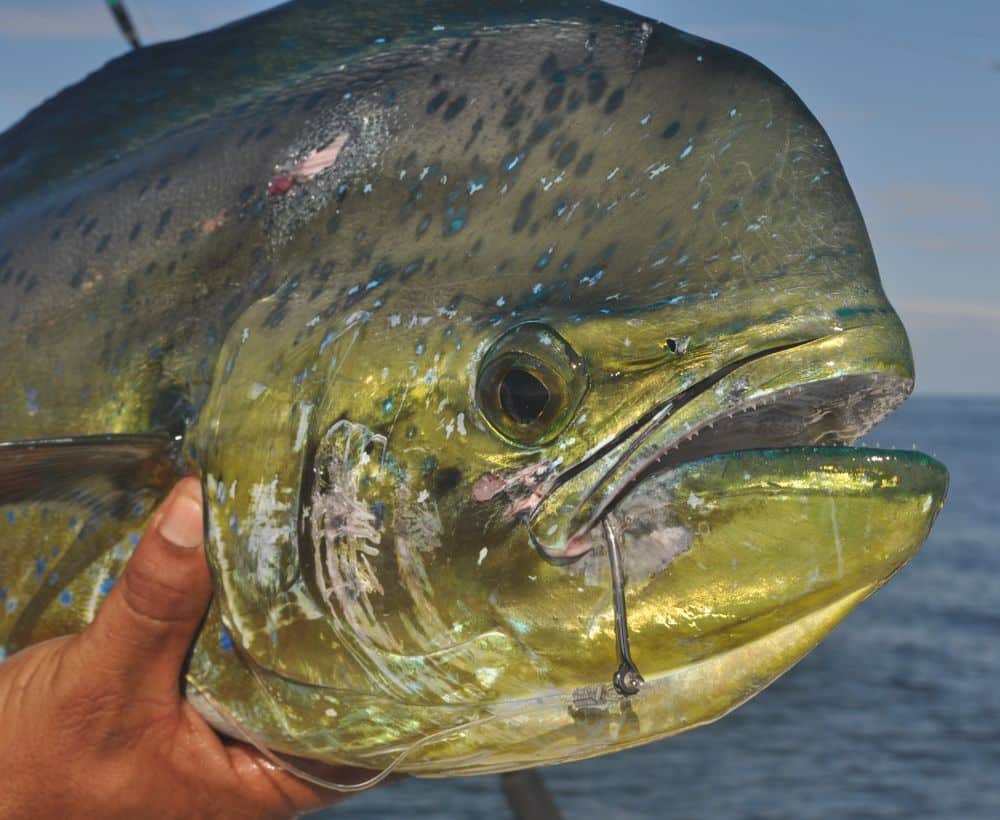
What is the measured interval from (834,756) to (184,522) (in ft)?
59.0

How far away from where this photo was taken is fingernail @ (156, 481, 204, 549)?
2350mm

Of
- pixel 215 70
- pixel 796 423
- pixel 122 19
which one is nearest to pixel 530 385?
pixel 796 423

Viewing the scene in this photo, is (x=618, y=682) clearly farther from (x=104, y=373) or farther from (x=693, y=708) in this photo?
(x=104, y=373)

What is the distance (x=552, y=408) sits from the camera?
1920 millimetres

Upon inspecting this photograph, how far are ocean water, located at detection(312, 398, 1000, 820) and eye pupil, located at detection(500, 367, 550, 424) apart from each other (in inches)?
359

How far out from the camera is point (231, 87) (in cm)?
279

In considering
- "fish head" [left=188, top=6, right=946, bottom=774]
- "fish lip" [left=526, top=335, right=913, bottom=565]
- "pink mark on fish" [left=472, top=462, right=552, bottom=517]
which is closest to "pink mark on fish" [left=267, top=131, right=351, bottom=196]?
"fish head" [left=188, top=6, right=946, bottom=774]

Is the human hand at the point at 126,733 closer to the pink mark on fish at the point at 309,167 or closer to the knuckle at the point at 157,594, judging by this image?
the knuckle at the point at 157,594

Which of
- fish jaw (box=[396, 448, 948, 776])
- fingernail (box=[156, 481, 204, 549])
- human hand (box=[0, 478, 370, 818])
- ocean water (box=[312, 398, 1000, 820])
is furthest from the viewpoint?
ocean water (box=[312, 398, 1000, 820])

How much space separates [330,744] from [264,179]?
110cm

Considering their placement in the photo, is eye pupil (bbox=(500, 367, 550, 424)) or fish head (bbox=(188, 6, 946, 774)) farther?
eye pupil (bbox=(500, 367, 550, 424))

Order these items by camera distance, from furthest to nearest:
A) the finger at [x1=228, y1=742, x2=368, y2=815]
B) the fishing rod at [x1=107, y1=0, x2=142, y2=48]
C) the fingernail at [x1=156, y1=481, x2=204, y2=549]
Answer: the fishing rod at [x1=107, y1=0, x2=142, y2=48] → the finger at [x1=228, y1=742, x2=368, y2=815] → the fingernail at [x1=156, y1=481, x2=204, y2=549]

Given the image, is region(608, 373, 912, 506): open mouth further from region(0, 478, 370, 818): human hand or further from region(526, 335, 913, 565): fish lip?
region(0, 478, 370, 818): human hand

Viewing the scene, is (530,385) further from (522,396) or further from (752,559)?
(752,559)
